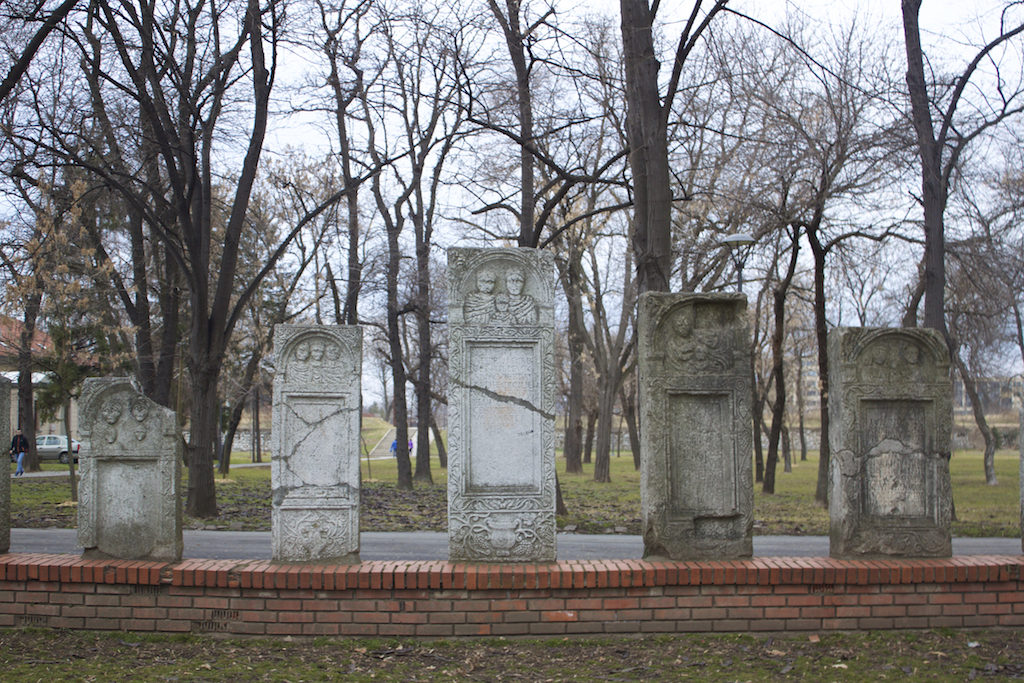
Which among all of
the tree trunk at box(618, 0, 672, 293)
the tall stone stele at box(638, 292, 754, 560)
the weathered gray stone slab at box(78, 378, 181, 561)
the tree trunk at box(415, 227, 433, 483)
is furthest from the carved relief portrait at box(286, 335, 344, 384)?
the tree trunk at box(415, 227, 433, 483)

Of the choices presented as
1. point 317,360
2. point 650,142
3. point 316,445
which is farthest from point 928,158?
point 316,445

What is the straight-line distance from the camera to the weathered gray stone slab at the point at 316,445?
6105mm

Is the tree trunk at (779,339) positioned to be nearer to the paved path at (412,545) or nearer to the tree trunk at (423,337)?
the paved path at (412,545)

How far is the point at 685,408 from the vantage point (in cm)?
616

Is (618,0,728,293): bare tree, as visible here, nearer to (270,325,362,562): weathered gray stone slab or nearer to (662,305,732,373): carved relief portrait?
(662,305,732,373): carved relief portrait

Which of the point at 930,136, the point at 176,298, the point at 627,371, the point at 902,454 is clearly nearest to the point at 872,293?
the point at 627,371

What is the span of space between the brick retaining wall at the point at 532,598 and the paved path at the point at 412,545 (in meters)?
3.68

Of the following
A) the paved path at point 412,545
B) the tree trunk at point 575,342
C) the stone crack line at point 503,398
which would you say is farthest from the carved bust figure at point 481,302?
the tree trunk at point 575,342

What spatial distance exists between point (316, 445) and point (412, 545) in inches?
202

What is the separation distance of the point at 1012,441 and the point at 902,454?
5123 cm

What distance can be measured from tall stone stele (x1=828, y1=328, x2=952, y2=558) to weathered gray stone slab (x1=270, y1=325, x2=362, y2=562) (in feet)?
11.7

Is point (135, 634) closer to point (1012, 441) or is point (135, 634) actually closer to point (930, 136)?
point (930, 136)

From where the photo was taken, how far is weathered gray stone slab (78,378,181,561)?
617 cm

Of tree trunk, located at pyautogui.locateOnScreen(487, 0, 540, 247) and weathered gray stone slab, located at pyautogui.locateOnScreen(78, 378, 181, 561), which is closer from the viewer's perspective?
weathered gray stone slab, located at pyautogui.locateOnScreen(78, 378, 181, 561)
